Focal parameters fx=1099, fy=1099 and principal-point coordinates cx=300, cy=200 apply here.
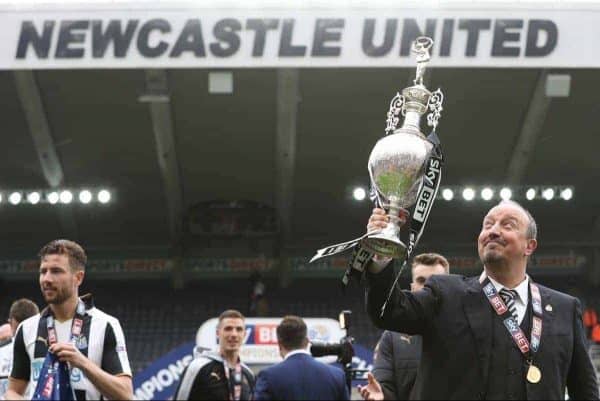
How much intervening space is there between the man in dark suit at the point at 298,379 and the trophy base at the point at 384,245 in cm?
273

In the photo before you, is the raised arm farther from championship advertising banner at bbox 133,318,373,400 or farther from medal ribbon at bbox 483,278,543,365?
championship advertising banner at bbox 133,318,373,400

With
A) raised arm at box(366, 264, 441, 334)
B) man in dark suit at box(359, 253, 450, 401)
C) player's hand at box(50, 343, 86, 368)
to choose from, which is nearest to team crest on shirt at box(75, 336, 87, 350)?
player's hand at box(50, 343, 86, 368)

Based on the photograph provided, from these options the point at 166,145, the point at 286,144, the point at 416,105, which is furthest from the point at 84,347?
the point at 166,145

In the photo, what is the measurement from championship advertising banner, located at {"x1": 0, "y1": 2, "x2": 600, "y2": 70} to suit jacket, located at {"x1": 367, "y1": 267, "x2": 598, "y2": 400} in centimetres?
1299

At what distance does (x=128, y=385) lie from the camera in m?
4.53

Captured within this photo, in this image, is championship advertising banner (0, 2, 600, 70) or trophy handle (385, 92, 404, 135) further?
championship advertising banner (0, 2, 600, 70)

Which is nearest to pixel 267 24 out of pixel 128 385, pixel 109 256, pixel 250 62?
pixel 250 62

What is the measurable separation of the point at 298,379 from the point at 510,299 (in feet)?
8.06

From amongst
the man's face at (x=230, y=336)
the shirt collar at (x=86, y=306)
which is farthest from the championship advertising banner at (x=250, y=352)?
the shirt collar at (x=86, y=306)

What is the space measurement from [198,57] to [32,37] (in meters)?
2.60

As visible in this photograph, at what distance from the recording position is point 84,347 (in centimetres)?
459

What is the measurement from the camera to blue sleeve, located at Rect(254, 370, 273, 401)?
6352 mm

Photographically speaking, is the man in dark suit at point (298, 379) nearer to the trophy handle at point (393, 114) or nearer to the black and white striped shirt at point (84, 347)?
the black and white striped shirt at point (84, 347)

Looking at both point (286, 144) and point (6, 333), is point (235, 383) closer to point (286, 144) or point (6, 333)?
point (6, 333)
